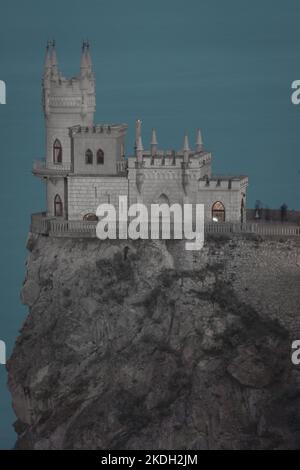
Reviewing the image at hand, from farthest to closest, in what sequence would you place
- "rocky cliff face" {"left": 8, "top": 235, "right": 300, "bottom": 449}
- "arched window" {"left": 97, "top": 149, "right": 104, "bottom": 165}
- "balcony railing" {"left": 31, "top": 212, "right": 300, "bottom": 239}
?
1. "arched window" {"left": 97, "top": 149, "right": 104, "bottom": 165}
2. "balcony railing" {"left": 31, "top": 212, "right": 300, "bottom": 239}
3. "rocky cliff face" {"left": 8, "top": 235, "right": 300, "bottom": 449}

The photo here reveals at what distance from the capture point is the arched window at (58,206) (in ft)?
393

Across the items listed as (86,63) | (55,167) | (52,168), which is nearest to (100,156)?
(55,167)

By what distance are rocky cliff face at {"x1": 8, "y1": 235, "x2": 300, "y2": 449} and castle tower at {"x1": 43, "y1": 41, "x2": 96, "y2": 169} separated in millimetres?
4901

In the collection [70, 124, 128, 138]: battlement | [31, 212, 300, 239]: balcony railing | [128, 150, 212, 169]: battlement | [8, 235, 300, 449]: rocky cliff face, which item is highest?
[70, 124, 128, 138]: battlement

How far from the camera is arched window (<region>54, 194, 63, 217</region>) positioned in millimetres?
119812

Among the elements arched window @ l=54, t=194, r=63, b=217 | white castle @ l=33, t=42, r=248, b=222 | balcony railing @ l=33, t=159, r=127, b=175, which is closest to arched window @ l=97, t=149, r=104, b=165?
white castle @ l=33, t=42, r=248, b=222

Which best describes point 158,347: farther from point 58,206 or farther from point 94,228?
point 58,206

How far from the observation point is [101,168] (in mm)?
118625

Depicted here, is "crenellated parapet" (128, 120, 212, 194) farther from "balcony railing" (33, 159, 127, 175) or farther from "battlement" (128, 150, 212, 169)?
"balcony railing" (33, 159, 127, 175)

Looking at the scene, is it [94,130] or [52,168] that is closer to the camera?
[94,130]

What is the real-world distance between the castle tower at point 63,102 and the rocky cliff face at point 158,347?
490 cm

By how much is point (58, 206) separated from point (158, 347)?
9.32 meters
